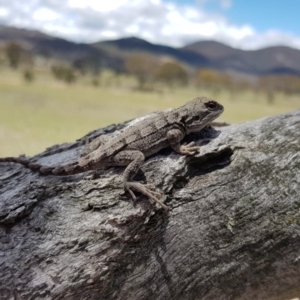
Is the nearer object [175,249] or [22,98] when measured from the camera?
[175,249]

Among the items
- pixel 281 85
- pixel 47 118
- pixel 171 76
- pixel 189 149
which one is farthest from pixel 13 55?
pixel 189 149

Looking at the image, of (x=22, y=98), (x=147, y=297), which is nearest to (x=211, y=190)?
(x=147, y=297)

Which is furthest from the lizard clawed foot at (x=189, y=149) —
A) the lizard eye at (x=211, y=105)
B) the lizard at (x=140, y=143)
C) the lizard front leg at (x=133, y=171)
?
the lizard eye at (x=211, y=105)

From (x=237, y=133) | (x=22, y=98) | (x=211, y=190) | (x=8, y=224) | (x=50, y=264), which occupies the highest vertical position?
(x=237, y=133)

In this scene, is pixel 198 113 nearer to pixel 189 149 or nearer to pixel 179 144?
pixel 179 144

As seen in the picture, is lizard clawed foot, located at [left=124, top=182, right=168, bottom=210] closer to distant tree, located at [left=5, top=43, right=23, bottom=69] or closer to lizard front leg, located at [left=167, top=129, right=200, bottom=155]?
lizard front leg, located at [left=167, top=129, right=200, bottom=155]

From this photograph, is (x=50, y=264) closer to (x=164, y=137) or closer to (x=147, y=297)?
(x=147, y=297)

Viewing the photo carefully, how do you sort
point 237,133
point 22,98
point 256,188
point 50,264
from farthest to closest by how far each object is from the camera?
point 22,98 → point 237,133 → point 256,188 → point 50,264
